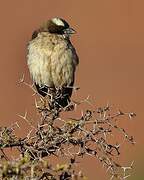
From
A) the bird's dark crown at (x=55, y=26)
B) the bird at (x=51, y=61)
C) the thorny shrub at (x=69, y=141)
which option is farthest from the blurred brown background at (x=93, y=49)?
the thorny shrub at (x=69, y=141)

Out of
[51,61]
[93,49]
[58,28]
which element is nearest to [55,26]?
[58,28]

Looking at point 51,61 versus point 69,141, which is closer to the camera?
point 69,141

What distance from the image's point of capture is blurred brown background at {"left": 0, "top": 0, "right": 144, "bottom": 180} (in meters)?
16.8

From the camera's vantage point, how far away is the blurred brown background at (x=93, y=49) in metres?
16.8

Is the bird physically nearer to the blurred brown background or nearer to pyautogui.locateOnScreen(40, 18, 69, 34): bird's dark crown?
pyautogui.locateOnScreen(40, 18, 69, 34): bird's dark crown

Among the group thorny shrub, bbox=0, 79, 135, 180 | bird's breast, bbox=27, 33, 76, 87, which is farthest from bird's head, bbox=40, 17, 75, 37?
thorny shrub, bbox=0, 79, 135, 180

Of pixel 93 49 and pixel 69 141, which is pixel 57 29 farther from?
pixel 93 49

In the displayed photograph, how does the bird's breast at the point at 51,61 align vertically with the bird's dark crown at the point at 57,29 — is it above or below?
below

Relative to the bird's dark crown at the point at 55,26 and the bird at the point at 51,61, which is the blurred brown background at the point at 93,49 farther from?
the bird at the point at 51,61

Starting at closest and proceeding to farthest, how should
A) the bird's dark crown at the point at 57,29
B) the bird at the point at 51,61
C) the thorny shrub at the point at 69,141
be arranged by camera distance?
the thorny shrub at the point at 69,141 → the bird at the point at 51,61 → the bird's dark crown at the point at 57,29

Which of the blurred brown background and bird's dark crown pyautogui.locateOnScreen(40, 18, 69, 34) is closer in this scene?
bird's dark crown pyautogui.locateOnScreen(40, 18, 69, 34)

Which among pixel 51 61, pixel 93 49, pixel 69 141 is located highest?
pixel 69 141

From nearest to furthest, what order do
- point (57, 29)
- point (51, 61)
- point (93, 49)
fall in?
point (51, 61) → point (57, 29) → point (93, 49)

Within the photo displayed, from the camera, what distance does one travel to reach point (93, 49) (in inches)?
723
